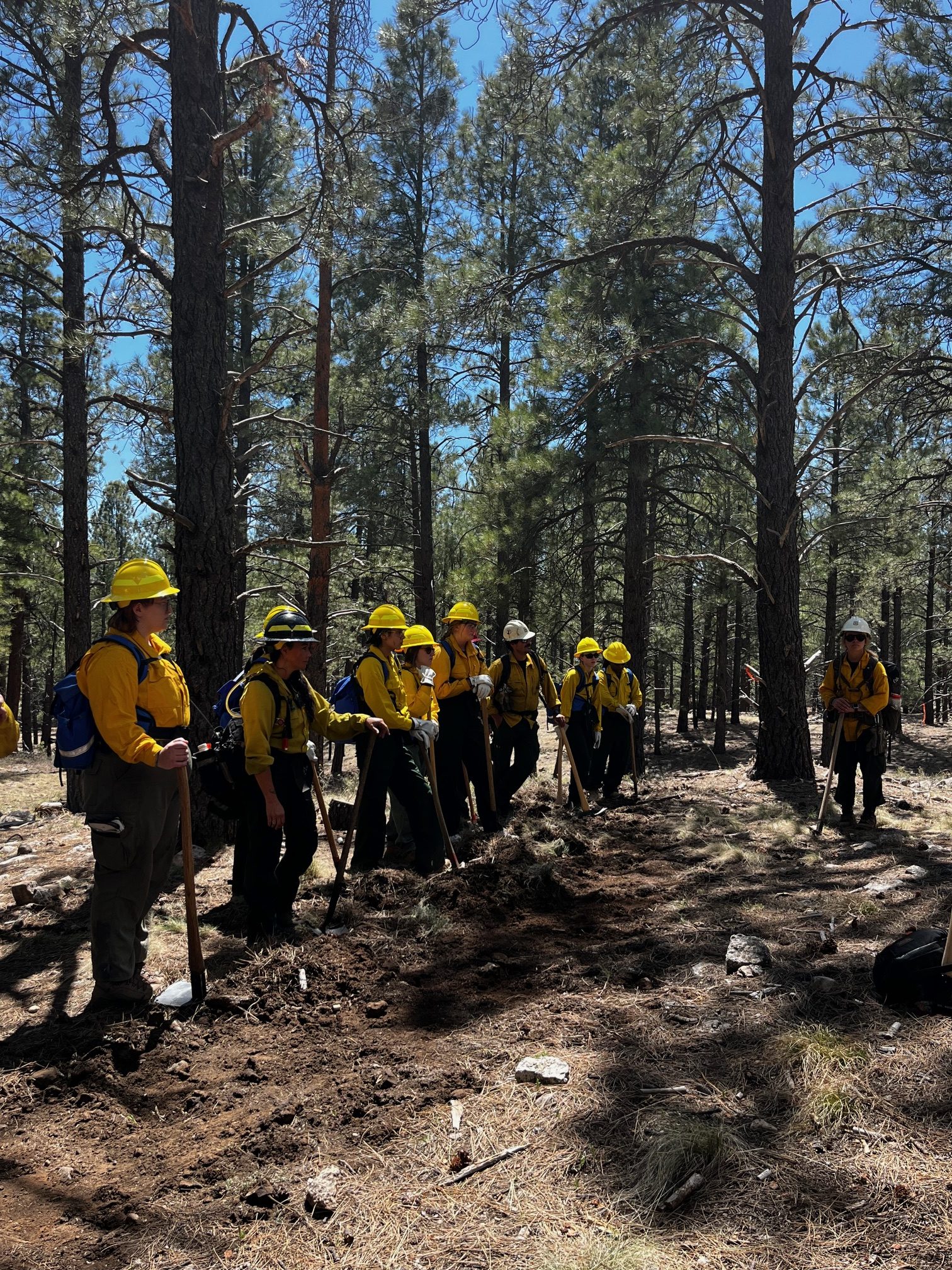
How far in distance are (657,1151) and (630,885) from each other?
140 inches

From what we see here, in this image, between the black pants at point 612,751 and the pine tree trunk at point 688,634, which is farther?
the pine tree trunk at point 688,634

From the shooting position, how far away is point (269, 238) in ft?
30.3

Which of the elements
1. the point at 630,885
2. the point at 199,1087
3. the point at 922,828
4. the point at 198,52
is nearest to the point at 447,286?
the point at 198,52

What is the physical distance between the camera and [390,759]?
660 cm

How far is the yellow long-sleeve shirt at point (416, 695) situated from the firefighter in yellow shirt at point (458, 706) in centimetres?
59

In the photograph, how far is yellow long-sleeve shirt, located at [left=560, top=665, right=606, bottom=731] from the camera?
32.8 ft

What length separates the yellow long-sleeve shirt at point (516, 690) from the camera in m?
8.90

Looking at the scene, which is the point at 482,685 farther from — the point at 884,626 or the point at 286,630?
the point at 884,626

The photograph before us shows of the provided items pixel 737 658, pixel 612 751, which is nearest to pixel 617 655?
pixel 612 751

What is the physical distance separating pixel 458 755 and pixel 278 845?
9.88ft

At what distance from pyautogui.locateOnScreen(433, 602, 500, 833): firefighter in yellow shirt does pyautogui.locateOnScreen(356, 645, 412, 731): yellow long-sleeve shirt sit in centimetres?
147

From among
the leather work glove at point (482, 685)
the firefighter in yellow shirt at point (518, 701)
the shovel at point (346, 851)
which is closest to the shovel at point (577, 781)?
the firefighter in yellow shirt at point (518, 701)

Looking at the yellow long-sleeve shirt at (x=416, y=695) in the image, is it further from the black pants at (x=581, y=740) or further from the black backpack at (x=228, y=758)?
the black pants at (x=581, y=740)

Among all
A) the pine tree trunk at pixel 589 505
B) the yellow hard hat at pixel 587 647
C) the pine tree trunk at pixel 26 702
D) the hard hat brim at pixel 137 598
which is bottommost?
the pine tree trunk at pixel 26 702
